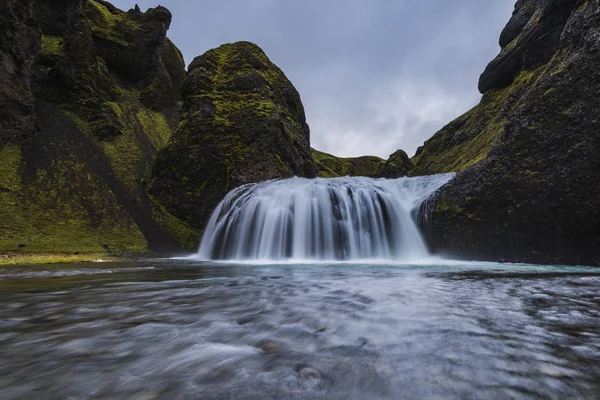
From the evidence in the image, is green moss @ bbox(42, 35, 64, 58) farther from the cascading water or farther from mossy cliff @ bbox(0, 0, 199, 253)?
the cascading water

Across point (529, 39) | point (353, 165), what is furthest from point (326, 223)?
point (353, 165)

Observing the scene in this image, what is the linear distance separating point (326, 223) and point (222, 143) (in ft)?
40.5

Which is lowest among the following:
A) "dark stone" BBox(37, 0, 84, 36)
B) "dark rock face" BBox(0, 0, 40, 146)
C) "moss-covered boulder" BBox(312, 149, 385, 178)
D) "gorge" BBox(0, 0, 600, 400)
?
"gorge" BBox(0, 0, 600, 400)

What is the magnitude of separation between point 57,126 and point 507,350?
31.0m

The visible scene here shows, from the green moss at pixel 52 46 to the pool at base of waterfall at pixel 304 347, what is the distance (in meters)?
34.5

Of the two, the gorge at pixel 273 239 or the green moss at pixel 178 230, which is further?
the green moss at pixel 178 230

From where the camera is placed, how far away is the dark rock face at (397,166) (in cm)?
4769

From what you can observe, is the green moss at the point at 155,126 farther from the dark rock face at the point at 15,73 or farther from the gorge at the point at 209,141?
the dark rock face at the point at 15,73

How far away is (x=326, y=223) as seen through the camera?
14945 mm

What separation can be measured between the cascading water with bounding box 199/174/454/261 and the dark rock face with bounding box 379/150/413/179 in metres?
31.6

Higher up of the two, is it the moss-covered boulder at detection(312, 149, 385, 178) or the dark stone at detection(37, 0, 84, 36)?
the moss-covered boulder at detection(312, 149, 385, 178)

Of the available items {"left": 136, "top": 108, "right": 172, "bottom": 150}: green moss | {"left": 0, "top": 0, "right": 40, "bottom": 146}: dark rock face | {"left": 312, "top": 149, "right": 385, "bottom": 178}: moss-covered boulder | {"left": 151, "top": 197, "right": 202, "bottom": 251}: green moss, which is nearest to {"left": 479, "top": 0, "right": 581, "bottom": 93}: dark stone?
{"left": 151, "top": 197, "right": 202, "bottom": 251}: green moss

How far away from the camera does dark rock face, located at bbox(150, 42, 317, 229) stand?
22188 millimetres

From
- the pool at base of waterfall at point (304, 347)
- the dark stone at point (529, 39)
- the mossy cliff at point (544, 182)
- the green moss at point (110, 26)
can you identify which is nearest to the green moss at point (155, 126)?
the green moss at point (110, 26)
